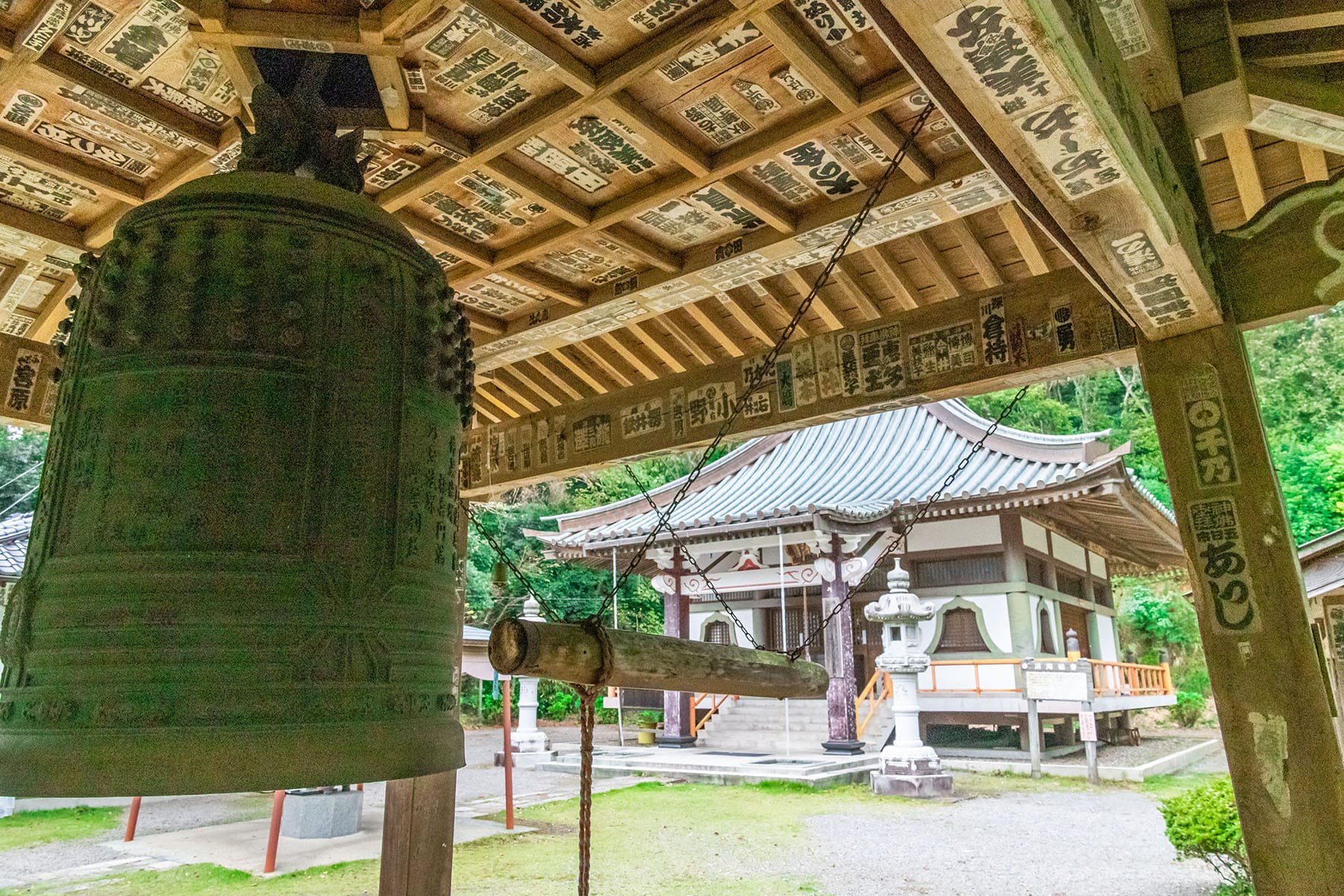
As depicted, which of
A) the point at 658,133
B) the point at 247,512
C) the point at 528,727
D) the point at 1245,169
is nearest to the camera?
the point at 247,512

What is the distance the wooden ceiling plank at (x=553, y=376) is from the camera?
5387 millimetres

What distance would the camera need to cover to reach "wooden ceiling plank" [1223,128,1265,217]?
3.19m

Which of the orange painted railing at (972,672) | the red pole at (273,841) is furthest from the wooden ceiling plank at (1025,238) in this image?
the orange painted railing at (972,672)

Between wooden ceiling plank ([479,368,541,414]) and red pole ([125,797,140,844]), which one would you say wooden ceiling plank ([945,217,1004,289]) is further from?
red pole ([125,797,140,844])

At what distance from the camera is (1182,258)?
2326 millimetres

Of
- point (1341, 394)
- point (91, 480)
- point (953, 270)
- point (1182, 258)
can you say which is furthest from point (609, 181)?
point (1341, 394)

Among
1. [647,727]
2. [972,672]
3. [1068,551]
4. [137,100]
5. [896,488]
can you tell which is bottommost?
[647,727]

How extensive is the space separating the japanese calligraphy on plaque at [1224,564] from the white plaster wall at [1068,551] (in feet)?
46.6

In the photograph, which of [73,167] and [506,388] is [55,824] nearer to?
[506,388]

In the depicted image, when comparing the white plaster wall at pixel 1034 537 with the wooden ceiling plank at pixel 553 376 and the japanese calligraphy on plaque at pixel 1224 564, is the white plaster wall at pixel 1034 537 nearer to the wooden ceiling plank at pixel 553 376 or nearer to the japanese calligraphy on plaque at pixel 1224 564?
the wooden ceiling plank at pixel 553 376

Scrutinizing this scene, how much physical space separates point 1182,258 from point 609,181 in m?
2.09

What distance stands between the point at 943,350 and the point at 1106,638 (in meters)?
17.5

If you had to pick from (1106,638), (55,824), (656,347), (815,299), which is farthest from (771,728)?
(815,299)

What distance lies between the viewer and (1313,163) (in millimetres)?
3182
